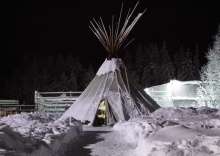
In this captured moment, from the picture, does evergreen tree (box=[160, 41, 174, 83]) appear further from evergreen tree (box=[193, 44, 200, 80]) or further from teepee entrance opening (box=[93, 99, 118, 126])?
teepee entrance opening (box=[93, 99, 118, 126])

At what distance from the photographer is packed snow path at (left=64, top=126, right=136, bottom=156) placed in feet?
25.6

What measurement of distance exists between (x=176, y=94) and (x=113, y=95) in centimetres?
1060

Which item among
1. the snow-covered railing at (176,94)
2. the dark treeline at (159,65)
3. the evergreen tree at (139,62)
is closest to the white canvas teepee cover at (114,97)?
the snow-covered railing at (176,94)

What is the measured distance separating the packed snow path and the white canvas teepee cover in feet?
8.73

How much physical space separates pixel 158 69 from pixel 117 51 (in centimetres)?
3411

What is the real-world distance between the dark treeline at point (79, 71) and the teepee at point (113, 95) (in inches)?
1228

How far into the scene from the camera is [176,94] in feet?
77.9

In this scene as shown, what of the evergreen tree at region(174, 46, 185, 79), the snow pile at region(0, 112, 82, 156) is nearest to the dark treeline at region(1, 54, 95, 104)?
the evergreen tree at region(174, 46, 185, 79)

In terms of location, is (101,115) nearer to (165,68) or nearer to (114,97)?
(114,97)

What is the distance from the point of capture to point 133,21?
572 inches

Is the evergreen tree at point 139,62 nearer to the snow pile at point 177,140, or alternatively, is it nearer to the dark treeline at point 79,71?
the dark treeline at point 79,71

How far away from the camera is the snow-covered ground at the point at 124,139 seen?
5426 mm

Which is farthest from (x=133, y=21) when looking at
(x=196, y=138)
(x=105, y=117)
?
(x=196, y=138)

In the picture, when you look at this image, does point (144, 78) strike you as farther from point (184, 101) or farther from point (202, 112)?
point (202, 112)
